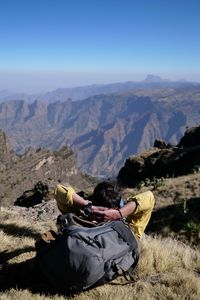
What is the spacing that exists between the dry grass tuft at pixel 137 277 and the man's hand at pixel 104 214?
2.65ft

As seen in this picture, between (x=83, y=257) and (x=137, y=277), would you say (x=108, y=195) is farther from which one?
(x=83, y=257)

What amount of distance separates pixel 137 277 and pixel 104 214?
0.98m

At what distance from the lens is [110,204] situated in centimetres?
636

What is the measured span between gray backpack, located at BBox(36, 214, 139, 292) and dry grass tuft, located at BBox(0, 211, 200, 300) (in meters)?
0.18

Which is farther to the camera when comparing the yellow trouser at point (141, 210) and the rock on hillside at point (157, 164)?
the rock on hillside at point (157, 164)

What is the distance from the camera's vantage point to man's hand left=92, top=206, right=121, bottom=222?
6.13m

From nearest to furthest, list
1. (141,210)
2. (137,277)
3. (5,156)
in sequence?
1. (137,277)
2. (141,210)
3. (5,156)

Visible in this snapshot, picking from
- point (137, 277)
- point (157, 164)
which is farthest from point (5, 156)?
point (137, 277)

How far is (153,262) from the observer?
21.3 ft

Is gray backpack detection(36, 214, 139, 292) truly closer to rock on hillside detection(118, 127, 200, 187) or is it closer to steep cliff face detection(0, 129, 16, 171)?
rock on hillside detection(118, 127, 200, 187)

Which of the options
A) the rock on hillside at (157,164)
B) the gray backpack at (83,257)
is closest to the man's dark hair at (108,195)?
the gray backpack at (83,257)

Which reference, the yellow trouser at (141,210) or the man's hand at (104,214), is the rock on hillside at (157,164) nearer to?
the yellow trouser at (141,210)

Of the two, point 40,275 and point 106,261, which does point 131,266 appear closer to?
point 106,261

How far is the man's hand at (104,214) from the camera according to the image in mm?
6133
